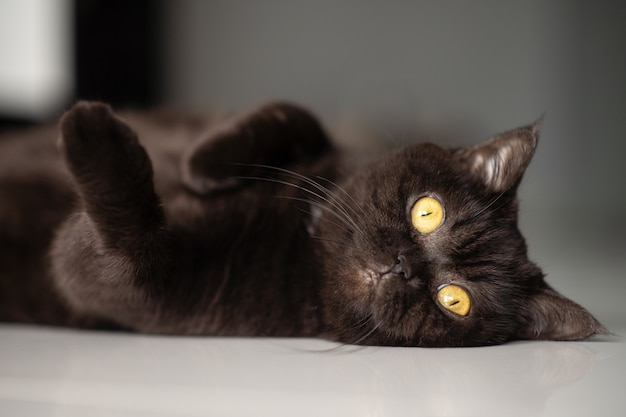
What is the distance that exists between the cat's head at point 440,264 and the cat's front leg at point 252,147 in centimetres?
29

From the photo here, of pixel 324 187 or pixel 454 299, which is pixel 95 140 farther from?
pixel 454 299

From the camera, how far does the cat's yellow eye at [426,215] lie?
4.46ft

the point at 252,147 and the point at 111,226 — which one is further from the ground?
the point at 252,147

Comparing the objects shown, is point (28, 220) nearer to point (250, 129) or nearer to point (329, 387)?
point (250, 129)

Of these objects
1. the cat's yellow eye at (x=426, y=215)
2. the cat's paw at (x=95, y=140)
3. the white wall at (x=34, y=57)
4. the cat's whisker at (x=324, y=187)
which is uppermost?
the cat's paw at (x=95, y=140)

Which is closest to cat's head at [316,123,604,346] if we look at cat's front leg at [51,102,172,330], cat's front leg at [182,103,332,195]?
cat's front leg at [182,103,332,195]

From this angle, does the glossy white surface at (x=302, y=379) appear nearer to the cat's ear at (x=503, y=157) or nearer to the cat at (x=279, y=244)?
the cat at (x=279, y=244)

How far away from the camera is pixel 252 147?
1667 millimetres

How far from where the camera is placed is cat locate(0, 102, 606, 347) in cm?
134

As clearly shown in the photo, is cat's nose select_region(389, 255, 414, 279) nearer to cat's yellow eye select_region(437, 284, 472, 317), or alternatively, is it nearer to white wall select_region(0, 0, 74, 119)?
cat's yellow eye select_region(437, 284, 472, 317)

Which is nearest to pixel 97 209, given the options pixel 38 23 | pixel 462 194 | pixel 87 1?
pixel 462 194

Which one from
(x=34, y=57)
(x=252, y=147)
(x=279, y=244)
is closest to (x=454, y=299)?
(x=279, y=244)

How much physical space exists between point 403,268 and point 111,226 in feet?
2.10

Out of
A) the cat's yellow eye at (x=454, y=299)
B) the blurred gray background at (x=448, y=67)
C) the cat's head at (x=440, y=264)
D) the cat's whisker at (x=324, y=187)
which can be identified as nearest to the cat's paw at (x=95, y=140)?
the cat's whisker at (x=324, y=187)
